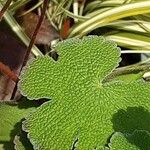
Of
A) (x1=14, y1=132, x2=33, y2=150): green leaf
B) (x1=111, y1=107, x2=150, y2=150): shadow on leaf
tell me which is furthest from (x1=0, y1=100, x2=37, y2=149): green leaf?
(x1=111, y1=107, x2=150, y2=150): shadow on leaf

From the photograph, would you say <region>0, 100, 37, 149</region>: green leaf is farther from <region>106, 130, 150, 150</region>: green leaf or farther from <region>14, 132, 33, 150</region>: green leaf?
<region>106, 130, 150, 150</region>: green leaf

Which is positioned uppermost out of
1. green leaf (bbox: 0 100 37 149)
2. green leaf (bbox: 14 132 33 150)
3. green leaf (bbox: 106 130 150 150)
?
green leaf (bbox: 0 100 37 149)

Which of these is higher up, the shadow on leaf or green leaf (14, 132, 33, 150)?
green leaf (14, 132, 33, 150)

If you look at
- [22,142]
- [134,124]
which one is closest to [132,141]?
[134,124]

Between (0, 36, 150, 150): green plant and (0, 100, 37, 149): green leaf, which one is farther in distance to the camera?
(0, 100, 37, 149): green leaf

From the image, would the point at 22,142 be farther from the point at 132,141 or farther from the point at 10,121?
the point at 132,141

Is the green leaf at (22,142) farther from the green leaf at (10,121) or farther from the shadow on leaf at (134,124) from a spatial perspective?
the shadow on leaf at (134,124)

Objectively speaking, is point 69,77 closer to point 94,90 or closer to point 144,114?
point 94,90

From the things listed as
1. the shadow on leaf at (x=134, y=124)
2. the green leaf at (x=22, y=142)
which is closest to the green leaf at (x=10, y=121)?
the green leaf at (x=22, y=142)
